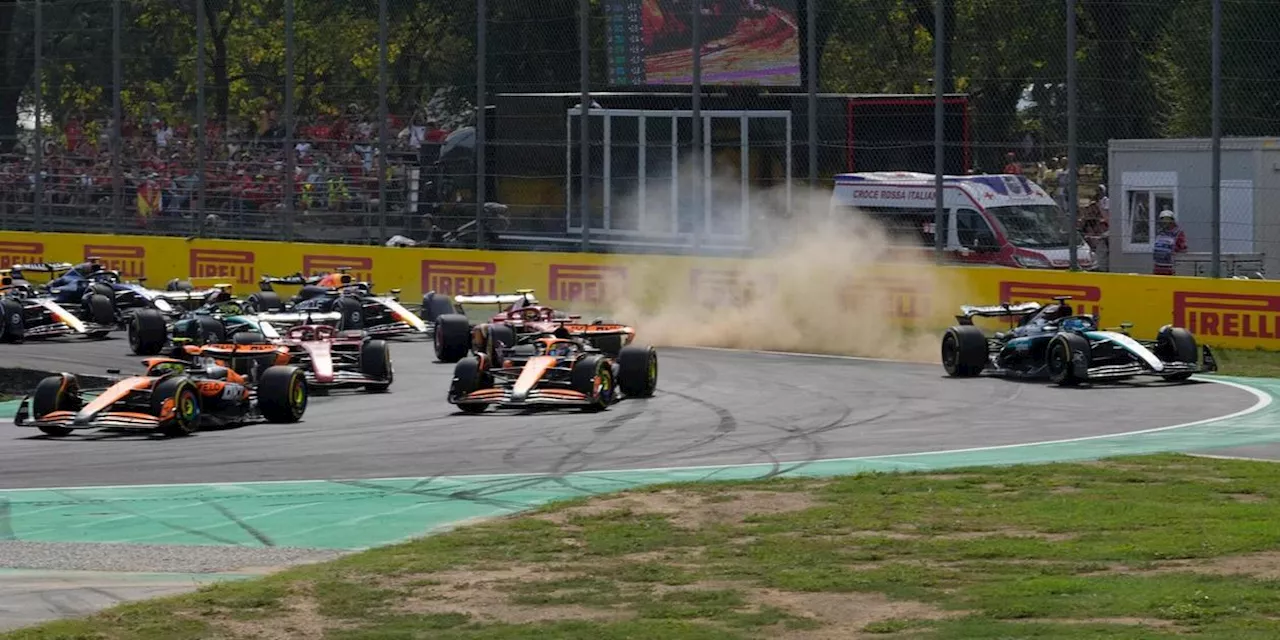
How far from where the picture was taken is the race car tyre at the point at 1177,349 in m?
21.1

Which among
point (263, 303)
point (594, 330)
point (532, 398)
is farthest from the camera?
point (263, 303)

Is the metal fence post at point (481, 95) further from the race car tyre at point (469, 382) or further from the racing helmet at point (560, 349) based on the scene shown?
the race car tyre at point (469, 382)

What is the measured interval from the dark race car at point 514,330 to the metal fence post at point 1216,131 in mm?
7257

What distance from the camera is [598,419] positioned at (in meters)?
18.9

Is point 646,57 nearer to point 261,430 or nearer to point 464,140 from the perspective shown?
point 464,140

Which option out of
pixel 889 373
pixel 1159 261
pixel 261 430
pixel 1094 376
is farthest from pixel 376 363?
pixel 1159 261

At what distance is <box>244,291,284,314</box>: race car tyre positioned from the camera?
2577cm

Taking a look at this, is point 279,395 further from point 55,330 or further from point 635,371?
point 55,330

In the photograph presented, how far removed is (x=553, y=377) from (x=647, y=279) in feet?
30.1

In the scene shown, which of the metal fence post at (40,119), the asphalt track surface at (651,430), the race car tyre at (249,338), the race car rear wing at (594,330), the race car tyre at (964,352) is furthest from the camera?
the metal fence post at (40,119)

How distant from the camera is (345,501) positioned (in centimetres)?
1380

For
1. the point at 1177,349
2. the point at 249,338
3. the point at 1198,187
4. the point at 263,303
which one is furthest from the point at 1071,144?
the point at 263,303

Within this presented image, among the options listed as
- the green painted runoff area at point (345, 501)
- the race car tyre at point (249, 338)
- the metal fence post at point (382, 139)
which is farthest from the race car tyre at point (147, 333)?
the green painted runoff area at point (345, 501)

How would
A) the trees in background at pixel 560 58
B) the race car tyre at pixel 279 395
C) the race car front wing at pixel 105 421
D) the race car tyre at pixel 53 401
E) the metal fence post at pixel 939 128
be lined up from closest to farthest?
the race car front wing at pixel 105 421 < the race car tyre at pixel 53 401 < the race car tyre at pixel 279 395 < the trees in background at pixel 560 58 < the metal fence post at pixel 939 128
